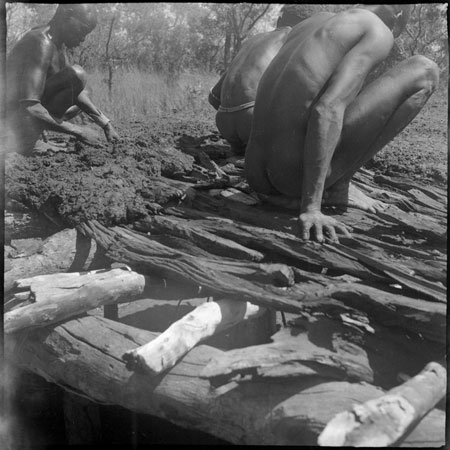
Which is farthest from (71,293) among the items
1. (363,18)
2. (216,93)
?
(216,93)

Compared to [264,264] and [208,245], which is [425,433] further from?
[208,245]

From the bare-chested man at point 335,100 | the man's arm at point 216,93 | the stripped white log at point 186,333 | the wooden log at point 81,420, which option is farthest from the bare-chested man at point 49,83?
the stripped white log at point 186,333

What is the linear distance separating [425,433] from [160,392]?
35.1 inches

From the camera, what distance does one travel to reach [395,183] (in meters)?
3.79

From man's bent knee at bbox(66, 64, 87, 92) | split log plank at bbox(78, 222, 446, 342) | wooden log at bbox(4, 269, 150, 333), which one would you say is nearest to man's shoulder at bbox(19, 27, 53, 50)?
man's bent knee at bbox(66, 64, 87, 92)

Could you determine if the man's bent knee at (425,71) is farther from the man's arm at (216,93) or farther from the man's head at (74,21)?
the man's head at (74,21)

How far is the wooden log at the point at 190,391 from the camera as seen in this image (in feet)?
5.43

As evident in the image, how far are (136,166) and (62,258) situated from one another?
1044 millimetres

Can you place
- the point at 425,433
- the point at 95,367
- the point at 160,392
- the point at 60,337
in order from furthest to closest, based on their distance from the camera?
the point at 60,337, the point at 95,367, the point at 160,392, the point at 425,433

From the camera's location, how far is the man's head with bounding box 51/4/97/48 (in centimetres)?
343

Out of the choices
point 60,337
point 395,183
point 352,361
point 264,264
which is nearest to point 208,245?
point 264,264

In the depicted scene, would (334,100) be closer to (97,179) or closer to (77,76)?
(97,179)

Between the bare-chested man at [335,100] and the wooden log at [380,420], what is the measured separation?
980mm

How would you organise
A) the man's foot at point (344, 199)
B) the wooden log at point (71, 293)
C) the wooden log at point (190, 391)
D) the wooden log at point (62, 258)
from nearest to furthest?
the wooden log at point (190, 391)
the wooden log at point (71, 293)
the wooden log at point (62, 258)
the man's foot at point (344, 199)
